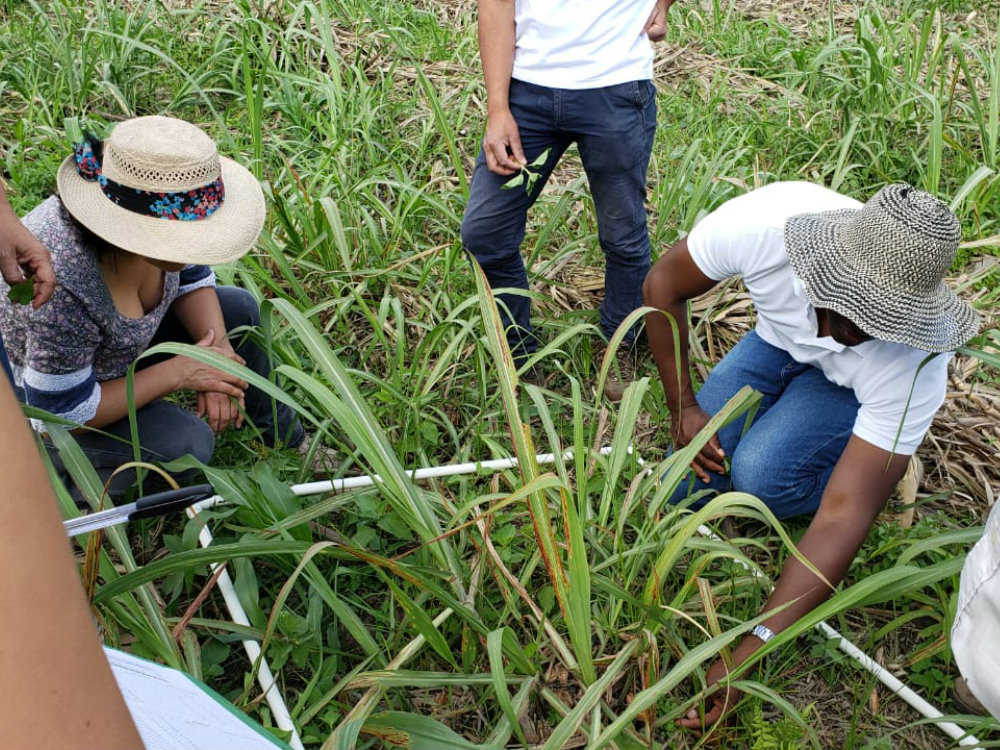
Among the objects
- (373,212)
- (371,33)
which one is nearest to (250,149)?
(373,212)

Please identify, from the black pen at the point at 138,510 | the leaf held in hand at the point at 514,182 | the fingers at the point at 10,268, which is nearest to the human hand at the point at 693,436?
the leaf held in hand at the point at 514,182

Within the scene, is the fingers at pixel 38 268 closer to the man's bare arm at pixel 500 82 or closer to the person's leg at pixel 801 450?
the man's bare arm at pixel 500 82

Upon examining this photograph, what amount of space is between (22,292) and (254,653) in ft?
2.26

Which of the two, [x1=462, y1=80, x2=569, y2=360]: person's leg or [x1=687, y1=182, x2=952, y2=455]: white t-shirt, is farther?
[x1=462, y1=80, x2=569, y2=360]: person's leg

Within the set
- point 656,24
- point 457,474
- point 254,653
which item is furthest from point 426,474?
point 656,24

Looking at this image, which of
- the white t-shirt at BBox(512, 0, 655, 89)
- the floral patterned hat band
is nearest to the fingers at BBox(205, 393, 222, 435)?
the floral patterned hat band

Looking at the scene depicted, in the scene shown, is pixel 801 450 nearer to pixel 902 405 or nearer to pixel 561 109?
pixel 902 405

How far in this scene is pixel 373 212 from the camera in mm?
2656

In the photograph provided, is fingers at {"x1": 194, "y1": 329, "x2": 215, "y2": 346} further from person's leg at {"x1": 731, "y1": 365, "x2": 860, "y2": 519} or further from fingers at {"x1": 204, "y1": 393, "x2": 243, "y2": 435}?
person's leg at {"x1": 731, "y1": 365, "x2": 860, "y2": 519}

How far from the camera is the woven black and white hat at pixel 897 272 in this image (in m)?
1.44

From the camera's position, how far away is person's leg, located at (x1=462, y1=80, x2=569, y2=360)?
6.82ft

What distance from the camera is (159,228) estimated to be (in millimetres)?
1594

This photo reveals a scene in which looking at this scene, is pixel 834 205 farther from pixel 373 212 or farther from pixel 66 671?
pixel 66 671

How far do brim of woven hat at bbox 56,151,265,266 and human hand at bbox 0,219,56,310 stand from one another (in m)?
0.10
